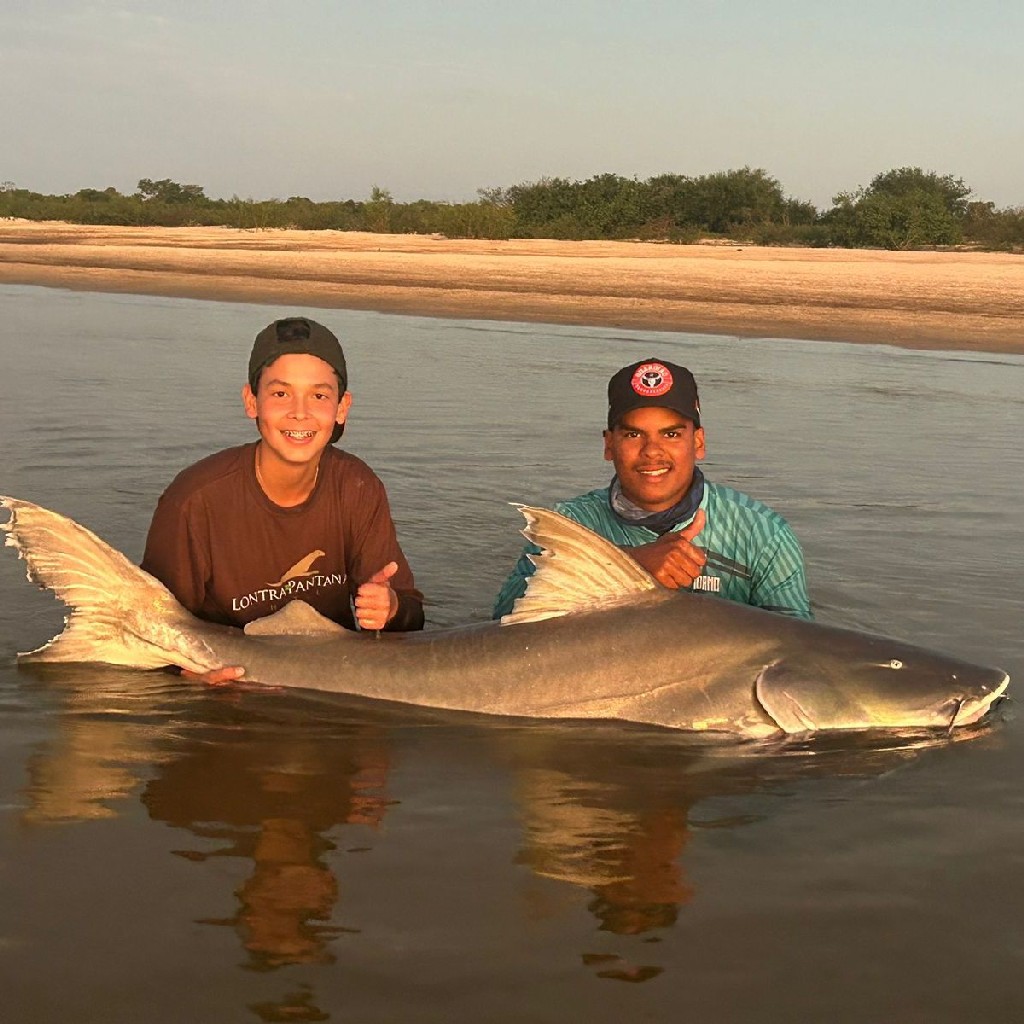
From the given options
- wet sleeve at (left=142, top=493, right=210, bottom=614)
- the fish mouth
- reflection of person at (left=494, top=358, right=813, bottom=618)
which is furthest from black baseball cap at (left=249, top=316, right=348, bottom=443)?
the fish mouth

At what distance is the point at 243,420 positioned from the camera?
11.3 m

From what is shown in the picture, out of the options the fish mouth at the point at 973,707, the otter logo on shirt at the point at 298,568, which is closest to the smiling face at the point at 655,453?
the otter logo on shirt at the point at 298,568

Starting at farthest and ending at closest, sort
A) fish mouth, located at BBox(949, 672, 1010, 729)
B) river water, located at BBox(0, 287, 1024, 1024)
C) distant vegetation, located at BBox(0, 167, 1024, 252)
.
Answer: distant vegetation, located at BBox(0, 167, 1024, 252) → fish mouth, located at BBox(949, 672, 1010, 729) → river water, located at BBox(0, 287, 1024, 1024)

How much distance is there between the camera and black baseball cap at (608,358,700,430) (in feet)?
16.8

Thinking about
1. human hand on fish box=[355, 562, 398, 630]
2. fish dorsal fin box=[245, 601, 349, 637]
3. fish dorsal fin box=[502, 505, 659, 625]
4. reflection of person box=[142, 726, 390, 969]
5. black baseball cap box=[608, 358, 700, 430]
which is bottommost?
reflection of person box=[142, 726, 390, 969]

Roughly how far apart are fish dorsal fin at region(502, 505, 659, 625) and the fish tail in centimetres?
118

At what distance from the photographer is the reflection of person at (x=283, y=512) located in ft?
16.7

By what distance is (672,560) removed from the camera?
4.72 metres

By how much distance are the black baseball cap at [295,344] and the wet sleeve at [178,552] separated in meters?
0.55

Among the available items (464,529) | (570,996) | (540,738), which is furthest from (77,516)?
(570,996)

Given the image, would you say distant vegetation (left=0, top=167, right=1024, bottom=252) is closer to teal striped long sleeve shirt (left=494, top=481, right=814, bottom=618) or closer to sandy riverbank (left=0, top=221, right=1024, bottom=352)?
sandy riverbank (left=0, top=221, right=1024, bottom=352)

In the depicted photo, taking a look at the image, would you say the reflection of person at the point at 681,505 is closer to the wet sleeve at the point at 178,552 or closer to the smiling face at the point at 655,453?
the smiling face at the point at 655,453

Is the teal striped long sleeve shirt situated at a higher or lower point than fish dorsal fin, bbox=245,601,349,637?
higher

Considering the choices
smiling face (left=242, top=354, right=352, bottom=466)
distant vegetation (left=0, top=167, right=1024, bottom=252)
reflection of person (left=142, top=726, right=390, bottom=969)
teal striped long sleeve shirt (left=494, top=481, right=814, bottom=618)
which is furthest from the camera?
distant vegetation (left=0, top=167, right=1024, bottom=252)
